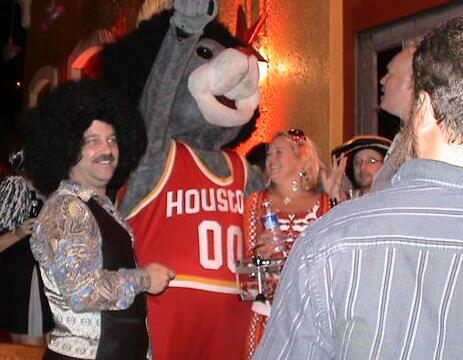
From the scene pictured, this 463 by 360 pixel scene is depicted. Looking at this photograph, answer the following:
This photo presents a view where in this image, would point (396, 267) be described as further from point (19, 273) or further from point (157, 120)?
point (19, 273)

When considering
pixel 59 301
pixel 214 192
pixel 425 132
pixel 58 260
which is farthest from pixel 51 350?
pixel 425 132

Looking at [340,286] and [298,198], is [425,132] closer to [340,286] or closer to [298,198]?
→ [340,286]

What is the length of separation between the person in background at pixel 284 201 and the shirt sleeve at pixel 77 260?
92 centimetres

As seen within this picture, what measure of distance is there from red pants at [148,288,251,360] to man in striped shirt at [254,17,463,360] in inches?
84.7

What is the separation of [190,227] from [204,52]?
2.79 ft

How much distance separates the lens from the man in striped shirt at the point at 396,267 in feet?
4.11

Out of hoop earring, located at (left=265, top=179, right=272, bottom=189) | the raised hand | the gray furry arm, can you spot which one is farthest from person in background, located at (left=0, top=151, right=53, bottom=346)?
the raised hand

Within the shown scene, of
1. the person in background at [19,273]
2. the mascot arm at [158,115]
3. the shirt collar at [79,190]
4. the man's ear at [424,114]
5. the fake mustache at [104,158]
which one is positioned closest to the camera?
the man's ear at [424,114]

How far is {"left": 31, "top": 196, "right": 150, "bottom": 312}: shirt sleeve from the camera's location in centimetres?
254

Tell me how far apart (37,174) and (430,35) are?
216 centimetres

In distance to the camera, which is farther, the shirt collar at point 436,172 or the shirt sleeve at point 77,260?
the shirt sleeve at point 77,260

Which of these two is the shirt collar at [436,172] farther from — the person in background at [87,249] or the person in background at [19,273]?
the person in background at [19,273]

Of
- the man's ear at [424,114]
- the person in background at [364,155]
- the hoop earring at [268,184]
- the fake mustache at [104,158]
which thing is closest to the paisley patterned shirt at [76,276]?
the fake mustache at [104,158]

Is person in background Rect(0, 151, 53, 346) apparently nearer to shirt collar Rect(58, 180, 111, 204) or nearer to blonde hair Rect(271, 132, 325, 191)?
blonde hair Rect(271, 132, 325, 191)
